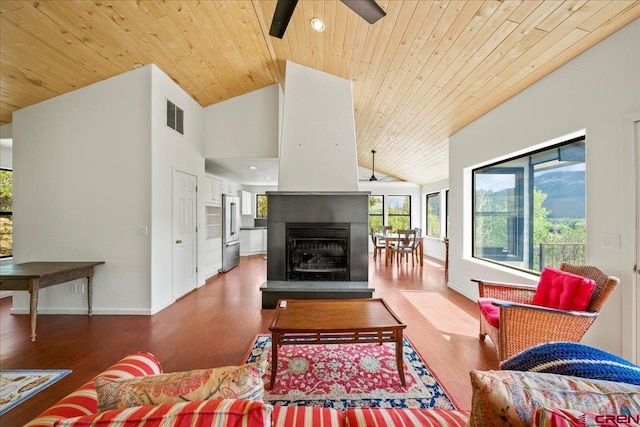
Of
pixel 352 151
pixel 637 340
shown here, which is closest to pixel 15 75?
pixel 352 151

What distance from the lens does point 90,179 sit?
11.5 feet

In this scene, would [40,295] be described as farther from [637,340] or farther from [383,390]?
[637,340]

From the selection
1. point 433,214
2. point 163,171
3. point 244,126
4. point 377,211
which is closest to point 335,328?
point 163,171

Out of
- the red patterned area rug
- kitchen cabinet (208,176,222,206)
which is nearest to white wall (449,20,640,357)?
the red patterned area rug

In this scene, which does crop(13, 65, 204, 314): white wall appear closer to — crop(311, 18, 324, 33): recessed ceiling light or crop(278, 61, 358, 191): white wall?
crop(278, 61, 358, 191): white wall

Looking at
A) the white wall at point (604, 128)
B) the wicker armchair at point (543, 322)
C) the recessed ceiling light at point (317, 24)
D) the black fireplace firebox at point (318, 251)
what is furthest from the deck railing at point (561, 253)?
the recessed ceiling light at point (317, 24)

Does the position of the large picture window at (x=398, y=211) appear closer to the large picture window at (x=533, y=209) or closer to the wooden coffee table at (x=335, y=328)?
the large picture window at (x=533, y=209)

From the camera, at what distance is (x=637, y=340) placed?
1969 millimetres

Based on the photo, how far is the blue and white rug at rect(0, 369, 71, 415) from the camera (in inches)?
74.5

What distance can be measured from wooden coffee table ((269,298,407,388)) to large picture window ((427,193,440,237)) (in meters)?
6.59

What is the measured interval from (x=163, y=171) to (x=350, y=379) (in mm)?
3453

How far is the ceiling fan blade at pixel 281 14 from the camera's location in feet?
6.24

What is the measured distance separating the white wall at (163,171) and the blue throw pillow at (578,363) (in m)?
3.84

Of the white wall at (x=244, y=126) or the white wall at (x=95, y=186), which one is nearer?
the white wall at (x=95, y=186)
